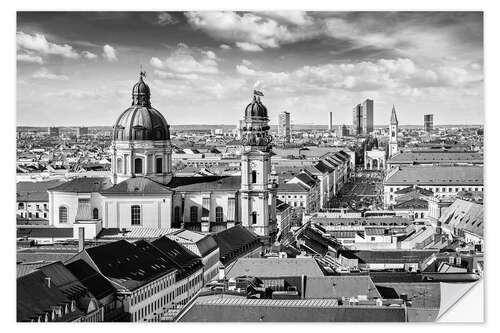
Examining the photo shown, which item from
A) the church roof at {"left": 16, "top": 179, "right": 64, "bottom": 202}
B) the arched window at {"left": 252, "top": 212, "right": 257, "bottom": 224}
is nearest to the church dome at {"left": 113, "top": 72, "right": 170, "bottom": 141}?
the arched window at {"left": 252, "top": 212, "right": 257, "bottom": 224}

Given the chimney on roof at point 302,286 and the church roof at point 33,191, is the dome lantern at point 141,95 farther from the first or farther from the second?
the chimney on roof at point 302,286

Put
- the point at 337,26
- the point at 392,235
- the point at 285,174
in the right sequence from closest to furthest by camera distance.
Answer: the point at 337,26, the point at 392,235, the point at 285,174

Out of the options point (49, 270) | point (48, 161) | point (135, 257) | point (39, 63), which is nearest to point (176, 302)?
point (135, 257)

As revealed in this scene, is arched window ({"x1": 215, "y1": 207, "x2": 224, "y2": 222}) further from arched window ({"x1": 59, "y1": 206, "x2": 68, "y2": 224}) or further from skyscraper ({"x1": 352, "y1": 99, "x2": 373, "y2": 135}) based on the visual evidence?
skyscraper ({"x1": 352, "y1": 99, "x2": 373, "y2": 135})

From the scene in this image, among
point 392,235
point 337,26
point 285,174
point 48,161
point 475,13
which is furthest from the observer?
point 48,161

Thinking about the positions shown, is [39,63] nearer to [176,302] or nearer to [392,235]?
[176,302]

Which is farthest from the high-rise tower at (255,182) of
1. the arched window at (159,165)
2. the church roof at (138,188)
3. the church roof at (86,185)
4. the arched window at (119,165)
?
the church roof at (86,185)

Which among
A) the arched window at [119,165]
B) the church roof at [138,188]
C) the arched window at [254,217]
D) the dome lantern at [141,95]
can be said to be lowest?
the arched window at [254,217]
